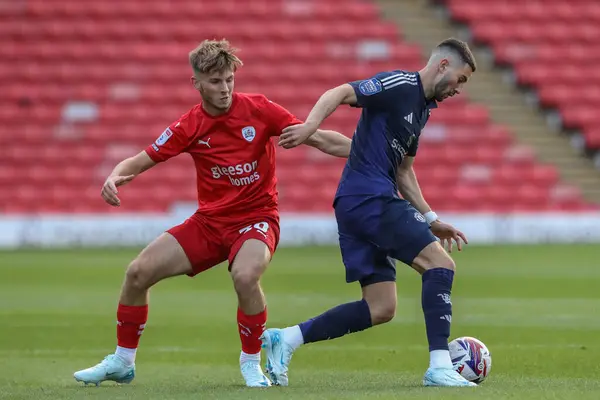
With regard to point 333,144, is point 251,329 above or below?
below

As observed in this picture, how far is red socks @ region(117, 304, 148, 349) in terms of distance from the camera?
7.21m

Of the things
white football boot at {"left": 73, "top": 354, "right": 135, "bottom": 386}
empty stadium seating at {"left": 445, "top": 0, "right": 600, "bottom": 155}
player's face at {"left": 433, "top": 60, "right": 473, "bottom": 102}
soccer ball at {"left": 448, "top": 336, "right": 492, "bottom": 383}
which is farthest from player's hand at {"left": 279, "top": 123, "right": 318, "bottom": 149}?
empty stadium seating at {"left": 445, "top": 0, "right": 600, "bottom": 155}

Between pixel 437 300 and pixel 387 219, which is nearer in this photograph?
pixel 437 300

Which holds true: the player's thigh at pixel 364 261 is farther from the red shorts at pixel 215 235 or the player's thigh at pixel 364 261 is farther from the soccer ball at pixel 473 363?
the soccer ball at pixel 473 363

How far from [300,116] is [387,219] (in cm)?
1740

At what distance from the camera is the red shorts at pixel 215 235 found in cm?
712

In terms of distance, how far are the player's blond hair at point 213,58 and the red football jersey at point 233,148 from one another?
0.34 meters

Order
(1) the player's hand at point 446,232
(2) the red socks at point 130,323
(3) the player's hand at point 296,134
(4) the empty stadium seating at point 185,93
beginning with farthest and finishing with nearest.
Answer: (4) the empty stadium seating at point 185,93
(2) the red socks at point 130,323
(1) the player's hand at point 446,232
(3) the player's hand at point 296,134

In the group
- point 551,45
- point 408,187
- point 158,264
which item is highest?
point 551,45

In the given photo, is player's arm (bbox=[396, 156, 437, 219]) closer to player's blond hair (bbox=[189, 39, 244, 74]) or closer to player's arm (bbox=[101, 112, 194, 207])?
player's blond hair (bbox=[189, 39, 244, 74])

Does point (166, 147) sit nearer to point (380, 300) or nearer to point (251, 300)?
point (251, 300)

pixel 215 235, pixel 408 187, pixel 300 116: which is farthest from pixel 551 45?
pixel 215 235

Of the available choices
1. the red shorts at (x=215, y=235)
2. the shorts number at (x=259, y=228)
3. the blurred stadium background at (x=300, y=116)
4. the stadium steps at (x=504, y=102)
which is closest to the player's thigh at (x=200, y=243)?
the red shorts at (x=215, y=235)

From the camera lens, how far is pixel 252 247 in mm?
6969
